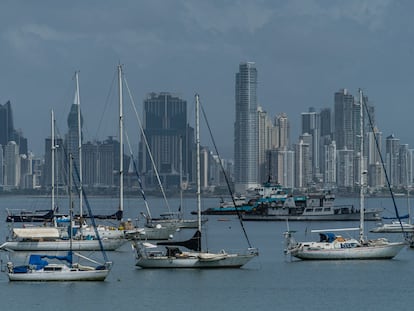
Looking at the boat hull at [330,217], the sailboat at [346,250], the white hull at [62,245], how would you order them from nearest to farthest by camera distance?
the sailboat at [346,250] < the white hull at [62,245] < the boat hull at [330,217]

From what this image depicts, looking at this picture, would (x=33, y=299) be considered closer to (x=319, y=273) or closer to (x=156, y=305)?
(x=156, y=305)

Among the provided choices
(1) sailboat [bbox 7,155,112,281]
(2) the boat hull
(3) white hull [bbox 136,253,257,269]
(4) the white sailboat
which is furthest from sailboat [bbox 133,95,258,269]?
(2) the boat hull

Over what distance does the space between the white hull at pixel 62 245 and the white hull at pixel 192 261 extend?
43.1ft

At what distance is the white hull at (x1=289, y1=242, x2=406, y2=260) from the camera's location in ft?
245

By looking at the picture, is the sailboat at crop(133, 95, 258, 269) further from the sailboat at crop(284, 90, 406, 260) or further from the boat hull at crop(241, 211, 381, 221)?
the boat hull at crop(241, 211, 381, 221)

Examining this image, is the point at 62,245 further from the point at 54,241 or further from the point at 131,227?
the point at 131,227

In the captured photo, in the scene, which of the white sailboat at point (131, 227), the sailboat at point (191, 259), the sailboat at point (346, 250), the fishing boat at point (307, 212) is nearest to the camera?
the sailboat at point (191, 259)

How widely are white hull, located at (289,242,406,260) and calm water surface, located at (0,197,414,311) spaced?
1.66 ft

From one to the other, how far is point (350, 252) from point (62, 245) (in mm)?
19233

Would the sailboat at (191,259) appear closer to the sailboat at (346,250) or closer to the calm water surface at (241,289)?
the calm water surface at (241,289)

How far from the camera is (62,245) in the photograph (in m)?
83.6

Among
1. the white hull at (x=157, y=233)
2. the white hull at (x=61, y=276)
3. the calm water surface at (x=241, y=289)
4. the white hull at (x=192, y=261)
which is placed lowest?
the calm water surface at (x=241, y=289)

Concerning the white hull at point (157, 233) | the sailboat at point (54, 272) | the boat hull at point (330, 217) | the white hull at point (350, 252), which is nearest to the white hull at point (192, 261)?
the sailboat at point (54, 272)

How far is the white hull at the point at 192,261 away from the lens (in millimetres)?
68375
